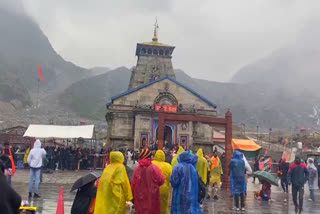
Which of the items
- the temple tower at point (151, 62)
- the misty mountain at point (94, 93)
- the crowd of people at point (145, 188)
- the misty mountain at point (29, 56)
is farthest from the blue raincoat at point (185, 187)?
the misty mountain at point (29, 56)

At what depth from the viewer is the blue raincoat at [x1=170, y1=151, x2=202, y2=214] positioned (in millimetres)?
6883

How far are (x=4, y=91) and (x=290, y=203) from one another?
96417mm

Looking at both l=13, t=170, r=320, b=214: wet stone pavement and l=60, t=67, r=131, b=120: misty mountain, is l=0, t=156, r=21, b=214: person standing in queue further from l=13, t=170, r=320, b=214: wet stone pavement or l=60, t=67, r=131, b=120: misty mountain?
l=60, t=67, r=131, b=120: misty mountain

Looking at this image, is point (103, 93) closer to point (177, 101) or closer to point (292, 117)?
point (292, 117)

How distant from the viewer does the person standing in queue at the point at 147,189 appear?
22.5 feet

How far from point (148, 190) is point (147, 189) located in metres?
0.03

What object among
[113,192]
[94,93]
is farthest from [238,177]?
[94,93]

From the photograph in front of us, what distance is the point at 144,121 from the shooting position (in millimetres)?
31938

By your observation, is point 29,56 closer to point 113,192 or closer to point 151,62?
point 151,62

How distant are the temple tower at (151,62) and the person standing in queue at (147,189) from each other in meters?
37.0

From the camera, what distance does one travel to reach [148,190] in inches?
271

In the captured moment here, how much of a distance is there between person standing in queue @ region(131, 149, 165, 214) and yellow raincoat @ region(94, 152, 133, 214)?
1.40ft

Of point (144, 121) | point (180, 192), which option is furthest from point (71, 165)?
point (180, 192)

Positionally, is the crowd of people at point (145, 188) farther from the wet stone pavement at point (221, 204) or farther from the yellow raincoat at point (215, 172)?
the yellow raincoat at point (215, 172)
